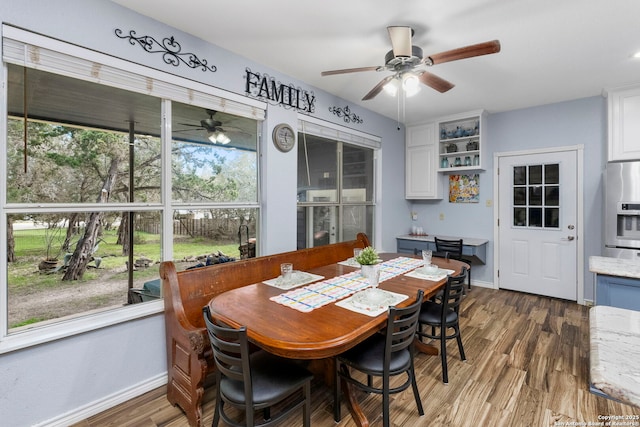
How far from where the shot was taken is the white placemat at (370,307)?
162cm

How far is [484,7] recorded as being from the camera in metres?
1.99

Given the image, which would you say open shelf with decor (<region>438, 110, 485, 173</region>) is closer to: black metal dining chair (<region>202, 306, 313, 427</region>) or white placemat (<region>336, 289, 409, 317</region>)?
white placemat (<region>336, 289, 409, 317</region>)

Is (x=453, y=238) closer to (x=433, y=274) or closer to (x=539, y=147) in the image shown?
(x=539, y=147)

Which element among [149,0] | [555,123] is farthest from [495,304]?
[149,0]

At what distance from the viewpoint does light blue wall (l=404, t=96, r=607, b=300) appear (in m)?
3.66

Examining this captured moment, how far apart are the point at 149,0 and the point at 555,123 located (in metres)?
4.59

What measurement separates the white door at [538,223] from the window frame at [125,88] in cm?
363

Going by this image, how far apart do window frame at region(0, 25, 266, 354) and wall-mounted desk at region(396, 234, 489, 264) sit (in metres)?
2.72

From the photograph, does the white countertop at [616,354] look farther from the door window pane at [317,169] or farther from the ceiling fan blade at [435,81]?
the door window pane at [317,169]

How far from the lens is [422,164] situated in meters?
4.72

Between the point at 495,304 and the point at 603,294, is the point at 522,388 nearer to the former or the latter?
the point at 603,294

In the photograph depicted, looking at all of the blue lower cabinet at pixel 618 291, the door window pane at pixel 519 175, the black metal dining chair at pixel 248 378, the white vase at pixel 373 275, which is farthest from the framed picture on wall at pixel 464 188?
the black metal dining chair at pixel 248 378

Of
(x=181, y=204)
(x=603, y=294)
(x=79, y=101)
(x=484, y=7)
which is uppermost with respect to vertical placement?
(x=484, y=7)

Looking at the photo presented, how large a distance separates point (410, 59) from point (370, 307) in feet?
5.65
